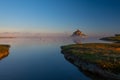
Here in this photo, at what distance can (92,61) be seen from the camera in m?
42.3

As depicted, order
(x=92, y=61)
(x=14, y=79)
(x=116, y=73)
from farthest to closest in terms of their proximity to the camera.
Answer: (x=92, y=61) → (x=14, y=79) → (x=116, y=73)

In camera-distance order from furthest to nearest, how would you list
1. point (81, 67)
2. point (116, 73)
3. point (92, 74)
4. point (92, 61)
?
1. point (81, 67)
2. point (92, 61)
3. point (92, 74)
4. point (116, 73)

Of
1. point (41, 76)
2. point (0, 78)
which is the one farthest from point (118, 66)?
point (0, 78)

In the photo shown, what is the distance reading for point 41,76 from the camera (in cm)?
3900

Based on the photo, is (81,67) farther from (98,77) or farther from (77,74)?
(98,77)

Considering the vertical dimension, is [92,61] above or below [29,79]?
above

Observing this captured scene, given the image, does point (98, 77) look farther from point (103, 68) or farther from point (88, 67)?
point (88, 67)

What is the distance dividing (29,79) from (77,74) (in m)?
11.1

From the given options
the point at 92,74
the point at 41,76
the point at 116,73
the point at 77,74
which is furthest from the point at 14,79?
the point at 116,73

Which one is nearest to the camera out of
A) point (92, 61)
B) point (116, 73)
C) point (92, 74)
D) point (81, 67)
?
point (116, 73)

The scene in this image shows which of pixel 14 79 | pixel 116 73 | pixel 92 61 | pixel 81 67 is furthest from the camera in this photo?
pixel 81 67

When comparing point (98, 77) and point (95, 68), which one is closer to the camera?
point (98, 77)

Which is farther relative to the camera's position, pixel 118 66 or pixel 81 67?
pixel 81 67

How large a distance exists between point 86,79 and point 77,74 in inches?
166
